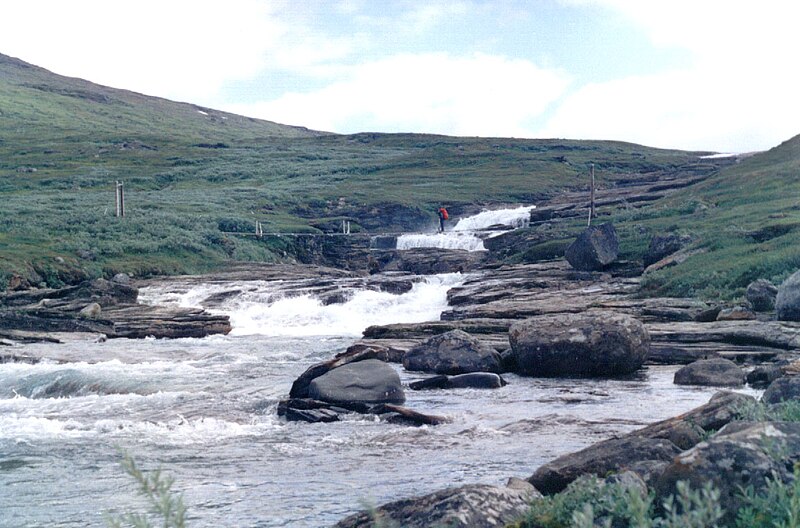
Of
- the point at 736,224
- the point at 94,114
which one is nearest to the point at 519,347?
the point at 736,224

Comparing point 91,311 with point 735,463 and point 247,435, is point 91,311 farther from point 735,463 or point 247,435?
point 735,463

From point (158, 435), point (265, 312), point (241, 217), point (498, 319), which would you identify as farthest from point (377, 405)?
point (241, 217)

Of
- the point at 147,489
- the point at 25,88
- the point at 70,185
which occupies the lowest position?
the point at 147,489

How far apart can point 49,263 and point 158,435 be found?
27081mm

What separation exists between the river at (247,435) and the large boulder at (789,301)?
364 cm

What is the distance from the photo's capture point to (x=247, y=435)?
14727 mm

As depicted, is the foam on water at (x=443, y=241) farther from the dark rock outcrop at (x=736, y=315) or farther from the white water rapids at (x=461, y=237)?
the dark rock outcrop at (x=736, y=315)

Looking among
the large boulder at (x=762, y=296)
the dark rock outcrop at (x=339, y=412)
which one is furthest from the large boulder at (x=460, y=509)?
Result: the large boulder at (x=762, y=296)

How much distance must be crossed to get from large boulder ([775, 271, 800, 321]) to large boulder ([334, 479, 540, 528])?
15.7 m

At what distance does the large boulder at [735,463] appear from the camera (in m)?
5.55

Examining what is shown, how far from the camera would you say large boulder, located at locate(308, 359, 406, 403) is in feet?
54.5

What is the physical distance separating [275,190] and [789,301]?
61820mm

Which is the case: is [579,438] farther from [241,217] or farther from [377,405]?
[241,217]

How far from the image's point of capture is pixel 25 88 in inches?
6412
